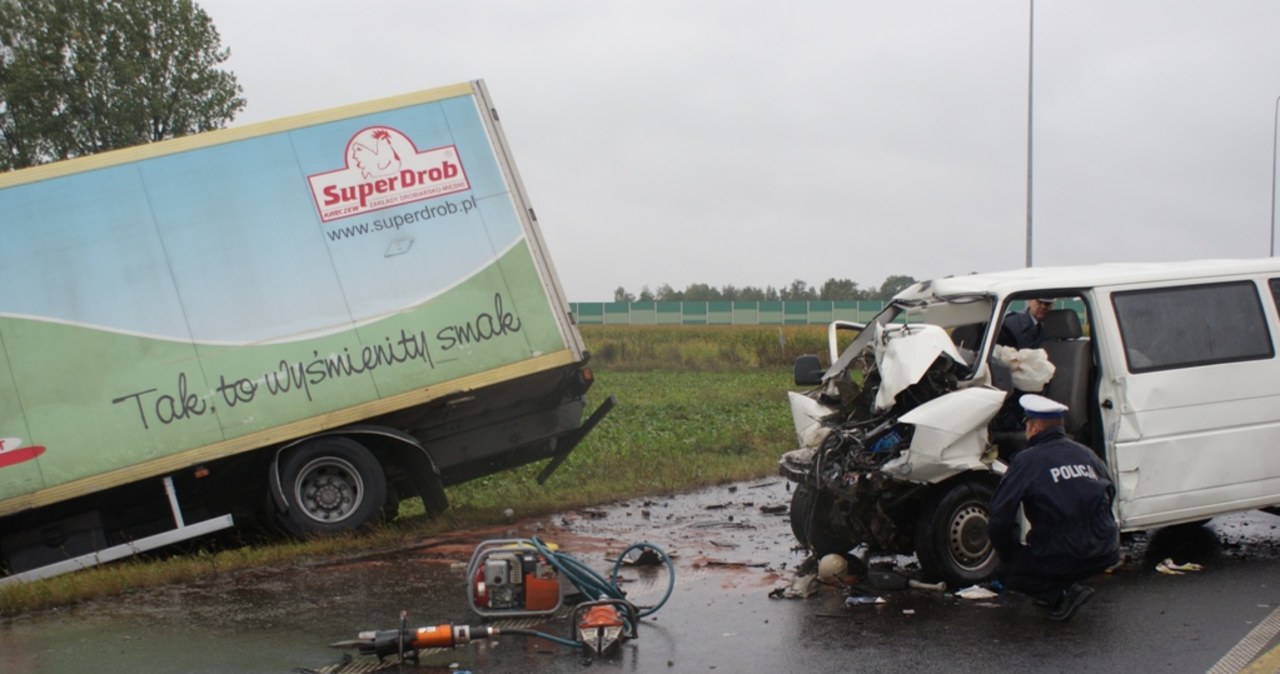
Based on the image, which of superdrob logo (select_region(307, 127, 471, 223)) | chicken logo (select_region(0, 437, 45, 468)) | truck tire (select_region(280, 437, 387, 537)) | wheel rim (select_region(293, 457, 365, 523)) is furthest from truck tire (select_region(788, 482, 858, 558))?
chicken logo (select_region(0, 437, 45, 468))

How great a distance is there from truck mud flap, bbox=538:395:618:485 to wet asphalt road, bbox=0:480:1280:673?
180 cm

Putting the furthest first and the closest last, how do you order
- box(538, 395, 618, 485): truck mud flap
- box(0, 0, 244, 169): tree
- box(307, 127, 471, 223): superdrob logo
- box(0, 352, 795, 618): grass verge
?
box(0, 0, 244, 169): tree → box(538, 395, 618, 485): truck mud flap → box(307, 127, 471, 223): superdrob logo → box(0, 352, 795, 618): grass verge

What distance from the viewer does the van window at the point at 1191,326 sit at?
8.27m

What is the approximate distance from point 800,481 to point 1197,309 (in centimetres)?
309

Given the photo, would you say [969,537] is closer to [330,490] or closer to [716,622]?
[716,622]

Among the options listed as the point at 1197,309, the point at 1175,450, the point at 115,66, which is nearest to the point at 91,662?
the point at 1175,450

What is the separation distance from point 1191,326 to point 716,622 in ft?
13.2

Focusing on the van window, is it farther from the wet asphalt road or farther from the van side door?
the wet asphalt road

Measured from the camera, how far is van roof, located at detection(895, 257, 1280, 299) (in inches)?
330

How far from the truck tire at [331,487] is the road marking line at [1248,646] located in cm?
672

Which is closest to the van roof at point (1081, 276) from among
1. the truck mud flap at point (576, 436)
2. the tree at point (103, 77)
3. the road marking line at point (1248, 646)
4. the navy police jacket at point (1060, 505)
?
the navy police jacket at point (1060, 505)

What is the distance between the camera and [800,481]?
841 cm

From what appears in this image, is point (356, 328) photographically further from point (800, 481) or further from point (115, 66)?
point (115, 66)

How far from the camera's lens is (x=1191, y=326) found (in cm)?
839
